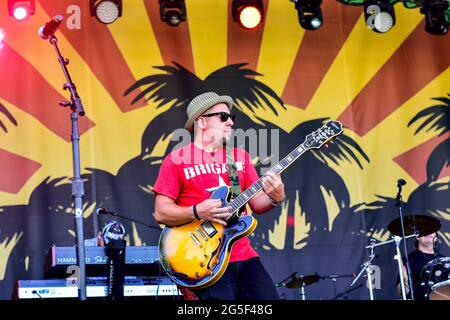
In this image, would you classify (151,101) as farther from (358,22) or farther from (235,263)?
(235,263)

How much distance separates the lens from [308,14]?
7.70 metres

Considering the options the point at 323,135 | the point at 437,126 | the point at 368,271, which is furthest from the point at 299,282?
the point at 323,135

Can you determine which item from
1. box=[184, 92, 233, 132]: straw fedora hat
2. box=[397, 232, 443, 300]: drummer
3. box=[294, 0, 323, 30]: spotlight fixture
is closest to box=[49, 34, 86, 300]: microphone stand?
box=[184, 92, 233, 132]: straw fedora hat

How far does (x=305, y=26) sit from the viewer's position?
25.3 ft

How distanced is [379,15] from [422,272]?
256 cm

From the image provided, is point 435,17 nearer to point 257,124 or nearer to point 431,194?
point 431,194

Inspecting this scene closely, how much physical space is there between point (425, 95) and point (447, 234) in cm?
142

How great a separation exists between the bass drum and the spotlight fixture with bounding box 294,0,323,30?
2.48 meters

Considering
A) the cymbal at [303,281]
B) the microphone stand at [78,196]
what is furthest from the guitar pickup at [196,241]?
the cymbal at [303,281]

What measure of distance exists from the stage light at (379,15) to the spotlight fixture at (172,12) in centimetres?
184

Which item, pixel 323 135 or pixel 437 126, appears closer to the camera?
pixel 323 135

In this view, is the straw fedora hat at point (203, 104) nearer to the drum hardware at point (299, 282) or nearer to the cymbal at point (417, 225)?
the drum hardware at point (299, 282)

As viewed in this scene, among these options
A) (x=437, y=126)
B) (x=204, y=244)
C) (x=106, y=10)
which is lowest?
(x=204, y=244)
